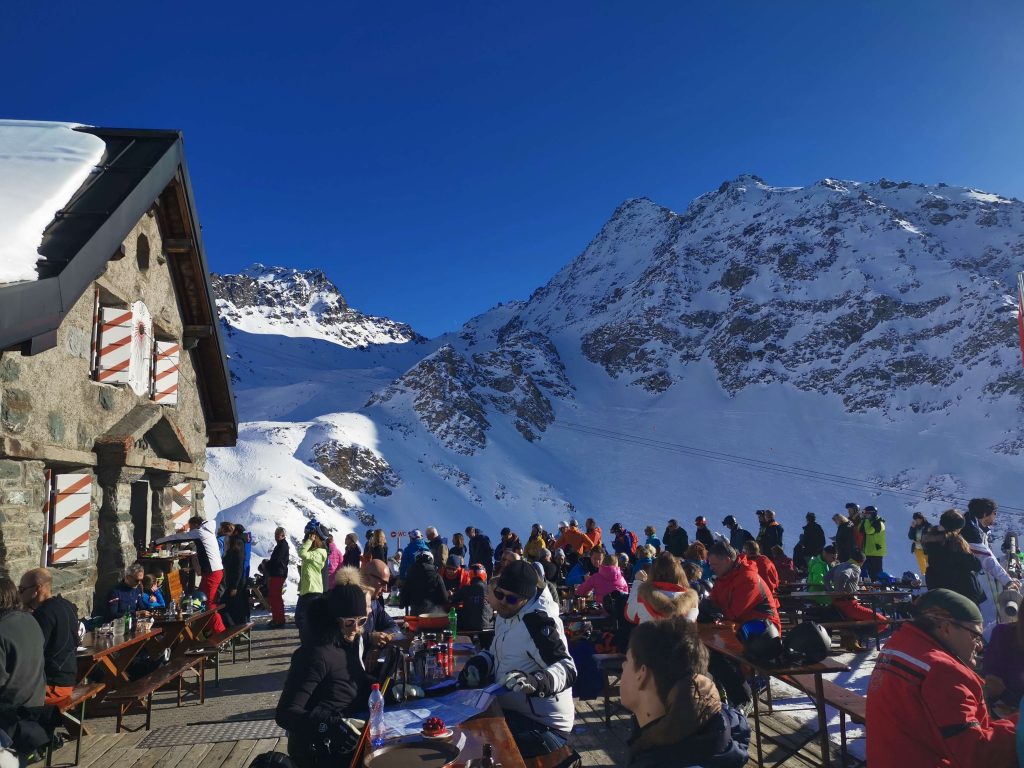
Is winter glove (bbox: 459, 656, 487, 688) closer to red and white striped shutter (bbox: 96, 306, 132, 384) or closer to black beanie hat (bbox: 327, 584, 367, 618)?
black beanie hat (bbox: 327, 584, 367, 618)

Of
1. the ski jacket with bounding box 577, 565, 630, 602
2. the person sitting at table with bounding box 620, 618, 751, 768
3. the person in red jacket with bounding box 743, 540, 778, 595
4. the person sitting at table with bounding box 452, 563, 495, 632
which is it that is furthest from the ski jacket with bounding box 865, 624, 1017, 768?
the ski jacket with bounding box 577, 565, 630, 602

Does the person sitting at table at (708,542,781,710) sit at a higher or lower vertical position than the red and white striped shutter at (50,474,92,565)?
lower

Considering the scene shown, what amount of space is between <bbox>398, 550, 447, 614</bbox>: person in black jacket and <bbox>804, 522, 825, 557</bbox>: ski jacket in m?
8.39

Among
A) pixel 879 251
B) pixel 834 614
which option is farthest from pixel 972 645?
pixel 879 251

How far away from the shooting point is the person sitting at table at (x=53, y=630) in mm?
4586

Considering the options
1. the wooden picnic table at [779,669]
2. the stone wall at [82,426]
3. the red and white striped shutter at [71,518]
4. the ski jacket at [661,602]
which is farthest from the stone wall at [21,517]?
the wooden picnic table at [779,669]

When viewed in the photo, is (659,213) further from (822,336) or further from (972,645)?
(972,645)

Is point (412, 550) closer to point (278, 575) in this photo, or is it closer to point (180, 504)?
point (278, 575)

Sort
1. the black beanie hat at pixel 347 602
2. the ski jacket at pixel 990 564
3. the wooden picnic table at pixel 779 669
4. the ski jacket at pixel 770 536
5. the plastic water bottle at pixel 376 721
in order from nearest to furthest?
1. the plastic water bottle at pixel 376 721
2. the black beanie hat at pixel 347 602
3. the wooden picnic table at pixel 779 669
4. the ski jacket at pixel 990 564
5. the ski jacket at pixel 770 536

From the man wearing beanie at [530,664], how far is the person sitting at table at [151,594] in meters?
5.59

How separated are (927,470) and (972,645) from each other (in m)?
45.2

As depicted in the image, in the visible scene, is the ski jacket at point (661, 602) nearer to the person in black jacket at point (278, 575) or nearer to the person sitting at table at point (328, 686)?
the person sitting at table at point (328, 686)

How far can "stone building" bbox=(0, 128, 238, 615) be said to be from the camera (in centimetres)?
598

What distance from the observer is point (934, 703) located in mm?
2615
